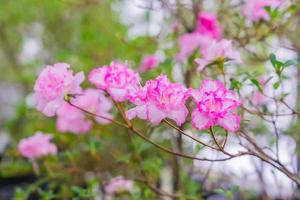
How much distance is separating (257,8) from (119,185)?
2.17 ft

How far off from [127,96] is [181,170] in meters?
0.83

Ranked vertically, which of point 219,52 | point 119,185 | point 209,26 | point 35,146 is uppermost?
point 209,26

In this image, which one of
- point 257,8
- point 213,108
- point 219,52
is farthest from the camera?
point 257,8

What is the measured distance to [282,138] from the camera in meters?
1.77

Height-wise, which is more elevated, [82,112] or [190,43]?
[190,43]

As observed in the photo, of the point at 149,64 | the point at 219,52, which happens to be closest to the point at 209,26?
the point at 149,64

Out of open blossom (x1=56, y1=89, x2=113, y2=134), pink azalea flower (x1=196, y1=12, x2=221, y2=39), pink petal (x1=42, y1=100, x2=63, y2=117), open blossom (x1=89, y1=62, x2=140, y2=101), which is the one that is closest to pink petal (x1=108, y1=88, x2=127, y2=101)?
open blossom (x1=89, y1=62, x2=140, y2=101)

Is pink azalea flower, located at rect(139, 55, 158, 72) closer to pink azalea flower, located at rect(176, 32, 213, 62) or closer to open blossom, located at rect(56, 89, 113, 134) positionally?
pink azalea flower, located at rect(176, 32, 213, 62)

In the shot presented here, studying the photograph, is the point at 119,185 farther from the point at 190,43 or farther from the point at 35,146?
the point at 190,43

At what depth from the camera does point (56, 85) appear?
3.10 feet

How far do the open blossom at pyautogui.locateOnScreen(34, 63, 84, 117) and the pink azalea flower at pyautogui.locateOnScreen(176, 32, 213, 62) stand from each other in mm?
560

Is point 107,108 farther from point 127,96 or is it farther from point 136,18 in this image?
point 136,18

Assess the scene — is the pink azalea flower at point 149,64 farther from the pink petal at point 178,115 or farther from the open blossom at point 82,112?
the pink petal at point 178,115

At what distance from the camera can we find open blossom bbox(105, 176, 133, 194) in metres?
1.44
